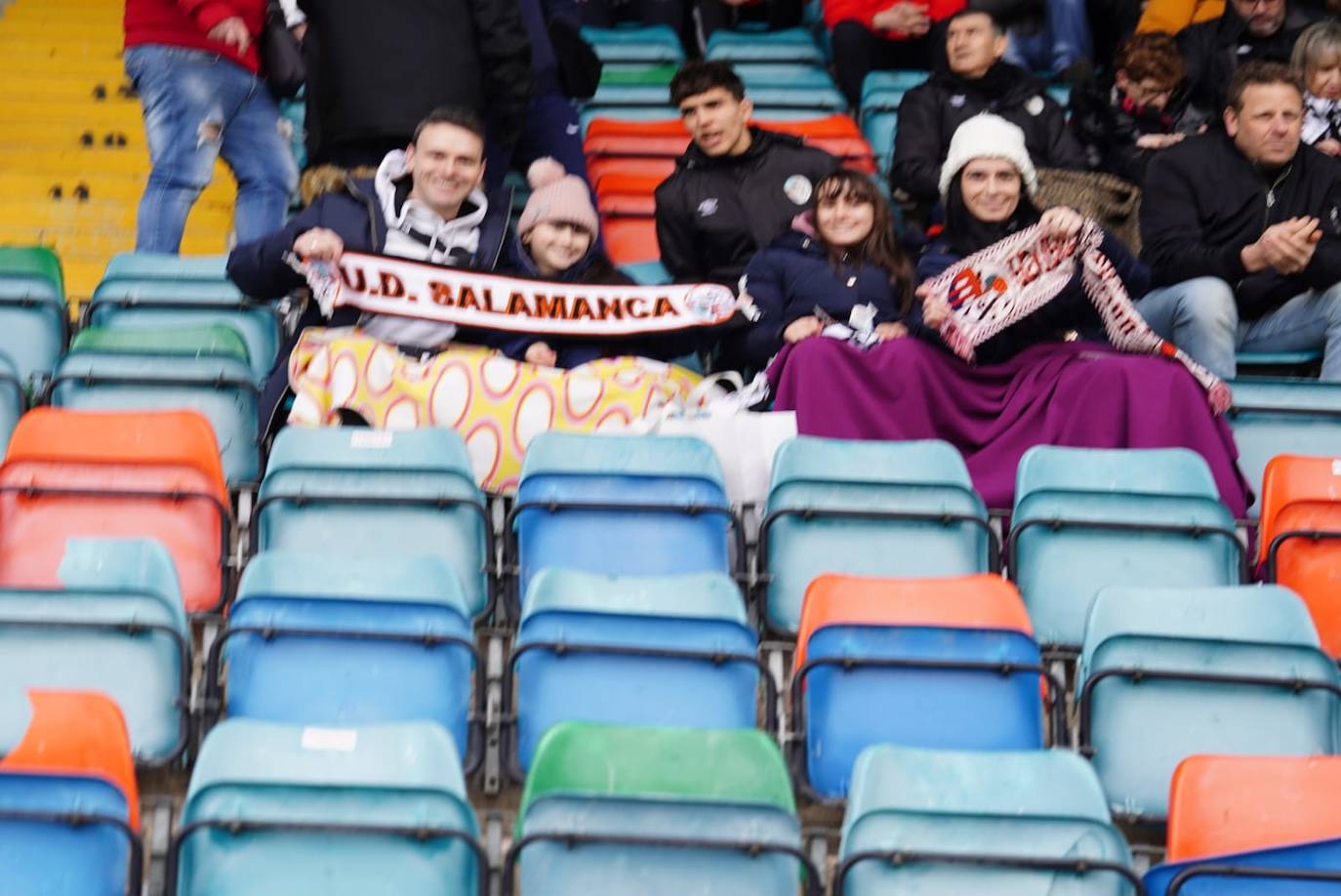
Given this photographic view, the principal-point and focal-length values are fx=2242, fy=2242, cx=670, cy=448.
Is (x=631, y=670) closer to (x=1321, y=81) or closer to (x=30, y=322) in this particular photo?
(x=30, y=322)

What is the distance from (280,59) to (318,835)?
291 centimetres

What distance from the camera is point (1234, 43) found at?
21.6ft

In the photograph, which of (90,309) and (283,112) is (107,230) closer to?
(283,112)

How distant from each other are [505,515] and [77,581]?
96 centimetres

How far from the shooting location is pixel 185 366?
490cm

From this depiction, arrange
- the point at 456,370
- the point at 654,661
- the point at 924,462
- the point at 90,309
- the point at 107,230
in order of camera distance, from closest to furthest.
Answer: the point at 654,661 < the point at 924,462 < the point at 456,370 < the point at 90,309 < the point at 107,230

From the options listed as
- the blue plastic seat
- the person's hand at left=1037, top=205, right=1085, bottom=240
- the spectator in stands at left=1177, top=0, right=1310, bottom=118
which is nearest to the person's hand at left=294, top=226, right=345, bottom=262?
the blue plastic seat

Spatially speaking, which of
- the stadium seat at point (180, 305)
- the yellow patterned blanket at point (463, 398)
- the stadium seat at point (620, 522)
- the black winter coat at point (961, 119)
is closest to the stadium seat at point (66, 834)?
the stadium seat at point (620, 522)

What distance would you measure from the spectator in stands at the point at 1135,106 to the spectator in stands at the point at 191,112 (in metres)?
2.26

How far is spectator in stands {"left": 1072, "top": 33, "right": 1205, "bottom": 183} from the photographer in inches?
245

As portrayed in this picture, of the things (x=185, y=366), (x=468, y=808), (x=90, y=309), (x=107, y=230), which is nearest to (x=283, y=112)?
(x=107, y=230)

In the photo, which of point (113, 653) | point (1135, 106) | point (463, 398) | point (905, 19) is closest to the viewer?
point (113, 653)

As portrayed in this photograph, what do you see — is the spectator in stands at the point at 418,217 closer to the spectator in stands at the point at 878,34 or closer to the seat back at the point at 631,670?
the seat back at the point at 631,670

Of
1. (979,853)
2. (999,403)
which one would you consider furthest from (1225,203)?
(979,853)
